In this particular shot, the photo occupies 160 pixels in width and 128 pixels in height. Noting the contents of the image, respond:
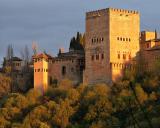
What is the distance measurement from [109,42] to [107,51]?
0.65 meters

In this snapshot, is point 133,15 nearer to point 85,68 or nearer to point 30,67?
point 85,68

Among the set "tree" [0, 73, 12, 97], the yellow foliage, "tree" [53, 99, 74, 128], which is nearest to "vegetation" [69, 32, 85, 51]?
"tree" [0, 73, 12, 97]

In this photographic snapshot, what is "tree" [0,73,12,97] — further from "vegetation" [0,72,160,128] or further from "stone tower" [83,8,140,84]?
"stone tower" [83,8,140,84]

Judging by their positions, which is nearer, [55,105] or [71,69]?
[55,105]

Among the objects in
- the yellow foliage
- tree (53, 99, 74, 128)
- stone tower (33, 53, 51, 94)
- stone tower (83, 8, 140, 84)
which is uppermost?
stone tower (83, 8, 140, 84)

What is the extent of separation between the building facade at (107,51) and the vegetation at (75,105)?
1.11m

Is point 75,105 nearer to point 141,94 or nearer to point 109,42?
point 109,42

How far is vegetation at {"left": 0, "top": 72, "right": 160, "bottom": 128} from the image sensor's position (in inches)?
1368

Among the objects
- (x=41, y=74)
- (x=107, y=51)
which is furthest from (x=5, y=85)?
(x=107, y=51)

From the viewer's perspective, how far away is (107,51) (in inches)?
1566

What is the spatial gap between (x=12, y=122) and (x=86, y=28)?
8.13m

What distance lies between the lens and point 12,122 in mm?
39688

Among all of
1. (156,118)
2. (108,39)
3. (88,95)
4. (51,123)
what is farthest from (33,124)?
(156,118)

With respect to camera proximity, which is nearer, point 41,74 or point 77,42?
point 41,74
